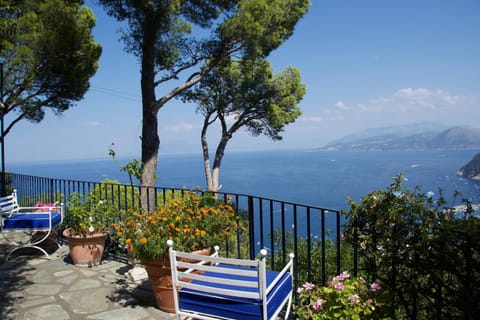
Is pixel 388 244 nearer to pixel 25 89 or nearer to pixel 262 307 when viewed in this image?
pixel 262 307

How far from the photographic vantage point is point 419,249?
1.70m

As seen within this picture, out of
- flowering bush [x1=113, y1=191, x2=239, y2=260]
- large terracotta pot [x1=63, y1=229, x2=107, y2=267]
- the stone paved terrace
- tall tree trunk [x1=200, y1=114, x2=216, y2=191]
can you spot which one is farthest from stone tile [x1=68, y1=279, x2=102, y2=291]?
tall tree trunk [x1=200, y1=114, x2=216, y2=191]

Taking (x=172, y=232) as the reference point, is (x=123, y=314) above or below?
below

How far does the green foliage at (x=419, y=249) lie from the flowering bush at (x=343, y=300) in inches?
4.9

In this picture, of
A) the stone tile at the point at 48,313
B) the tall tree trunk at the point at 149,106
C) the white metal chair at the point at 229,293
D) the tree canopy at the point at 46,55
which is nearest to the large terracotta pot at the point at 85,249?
the stone tile at the point at 48,313

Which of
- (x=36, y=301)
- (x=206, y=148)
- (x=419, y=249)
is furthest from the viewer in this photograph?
(x=206, y=148)

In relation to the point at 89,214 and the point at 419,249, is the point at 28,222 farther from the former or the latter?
the point at 419,249

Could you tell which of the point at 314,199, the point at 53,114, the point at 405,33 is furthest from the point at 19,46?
the point at 314,199

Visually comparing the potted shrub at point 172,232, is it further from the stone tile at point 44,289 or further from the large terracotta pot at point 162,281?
the stone tile at point 44,289

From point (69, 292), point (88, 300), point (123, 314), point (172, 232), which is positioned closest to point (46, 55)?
point (69, 292)

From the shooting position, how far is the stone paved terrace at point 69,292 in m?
2.58

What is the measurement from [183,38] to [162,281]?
748cm

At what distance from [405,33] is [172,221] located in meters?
17.1

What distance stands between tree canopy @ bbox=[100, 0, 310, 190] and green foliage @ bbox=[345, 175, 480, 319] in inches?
232
